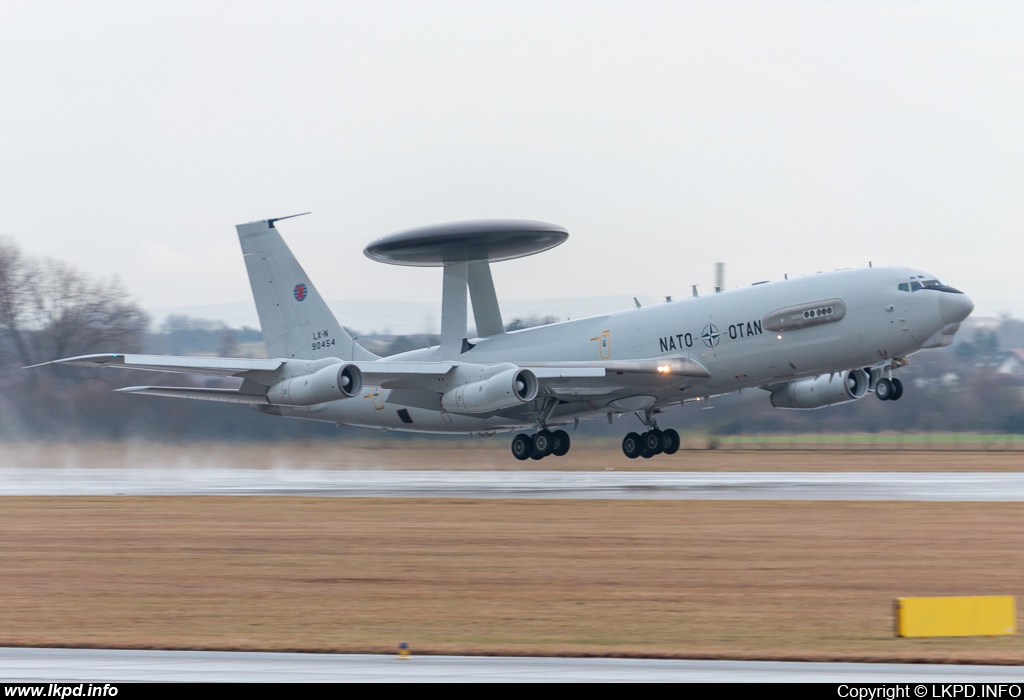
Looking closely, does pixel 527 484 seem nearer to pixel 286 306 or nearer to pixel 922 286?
pixel 286 306

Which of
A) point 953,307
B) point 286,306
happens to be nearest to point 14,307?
point 286,306

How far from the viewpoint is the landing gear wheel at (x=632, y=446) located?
39.0m

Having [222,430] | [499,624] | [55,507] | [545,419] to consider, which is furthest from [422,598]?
[222,430]

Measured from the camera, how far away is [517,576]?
17.2 m

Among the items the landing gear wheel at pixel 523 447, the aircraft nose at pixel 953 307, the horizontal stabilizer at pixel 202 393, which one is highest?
the aircraft nose at pixel 953 307

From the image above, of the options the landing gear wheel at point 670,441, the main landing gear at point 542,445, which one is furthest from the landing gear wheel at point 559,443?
the landing gear wheel at point 670,441

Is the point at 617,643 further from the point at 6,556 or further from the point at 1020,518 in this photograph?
the point at 1020,518

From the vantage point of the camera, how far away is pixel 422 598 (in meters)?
15.3

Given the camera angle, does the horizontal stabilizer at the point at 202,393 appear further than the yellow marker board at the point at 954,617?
Yes

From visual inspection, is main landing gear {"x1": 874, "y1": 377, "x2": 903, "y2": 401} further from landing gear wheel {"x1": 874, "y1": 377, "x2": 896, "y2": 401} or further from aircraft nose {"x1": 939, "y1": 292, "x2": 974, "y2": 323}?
aircraft nose {"x1": 939, "y1": 292, "x2": 974, "y2": 323}

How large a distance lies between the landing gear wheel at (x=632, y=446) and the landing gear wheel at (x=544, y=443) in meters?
→ 2.54

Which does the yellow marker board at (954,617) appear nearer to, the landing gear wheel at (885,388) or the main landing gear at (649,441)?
the landing gear wheel at (885,388)

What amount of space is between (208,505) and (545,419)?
13002 mm

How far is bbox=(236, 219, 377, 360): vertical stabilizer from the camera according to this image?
42688 millimetres
